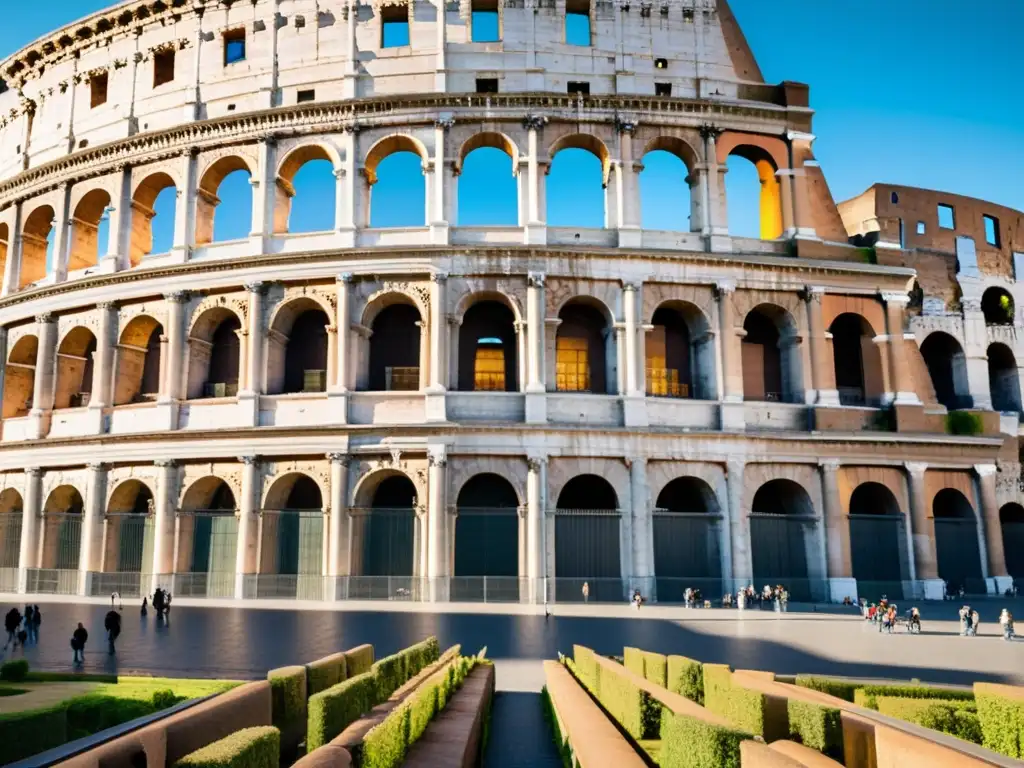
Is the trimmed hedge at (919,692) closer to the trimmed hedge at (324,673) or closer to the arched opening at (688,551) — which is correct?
the trimmed hedge at (324,673)

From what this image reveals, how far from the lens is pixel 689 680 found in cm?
740

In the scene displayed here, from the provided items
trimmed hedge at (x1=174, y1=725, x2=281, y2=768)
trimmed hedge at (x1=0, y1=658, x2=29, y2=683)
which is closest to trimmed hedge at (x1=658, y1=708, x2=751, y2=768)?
trimmed hedge at (x1=174, y1=725, x2=281, y2=768)

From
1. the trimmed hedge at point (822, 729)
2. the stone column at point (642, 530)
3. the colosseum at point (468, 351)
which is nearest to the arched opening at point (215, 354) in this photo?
the colosseum at point (468, 351)

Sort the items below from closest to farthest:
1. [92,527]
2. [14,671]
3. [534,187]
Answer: [14,671]
[534,187]
[92,527]

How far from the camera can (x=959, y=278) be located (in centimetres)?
3516

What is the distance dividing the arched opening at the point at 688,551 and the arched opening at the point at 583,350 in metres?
4.64

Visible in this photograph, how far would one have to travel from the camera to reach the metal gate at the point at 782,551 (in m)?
26.6

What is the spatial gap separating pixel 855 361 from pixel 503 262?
13878 millimetres

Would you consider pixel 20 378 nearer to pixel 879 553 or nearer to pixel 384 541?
pixel 384 541

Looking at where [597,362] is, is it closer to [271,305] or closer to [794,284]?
[794,284]

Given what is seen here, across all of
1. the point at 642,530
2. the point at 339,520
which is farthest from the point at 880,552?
the point at 339,520

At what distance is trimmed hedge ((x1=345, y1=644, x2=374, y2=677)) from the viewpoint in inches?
319

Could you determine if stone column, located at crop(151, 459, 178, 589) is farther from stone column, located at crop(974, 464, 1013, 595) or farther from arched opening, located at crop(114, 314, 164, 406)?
stone column, located at crop(974, 464, 1013, 595)

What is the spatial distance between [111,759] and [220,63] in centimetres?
3084
